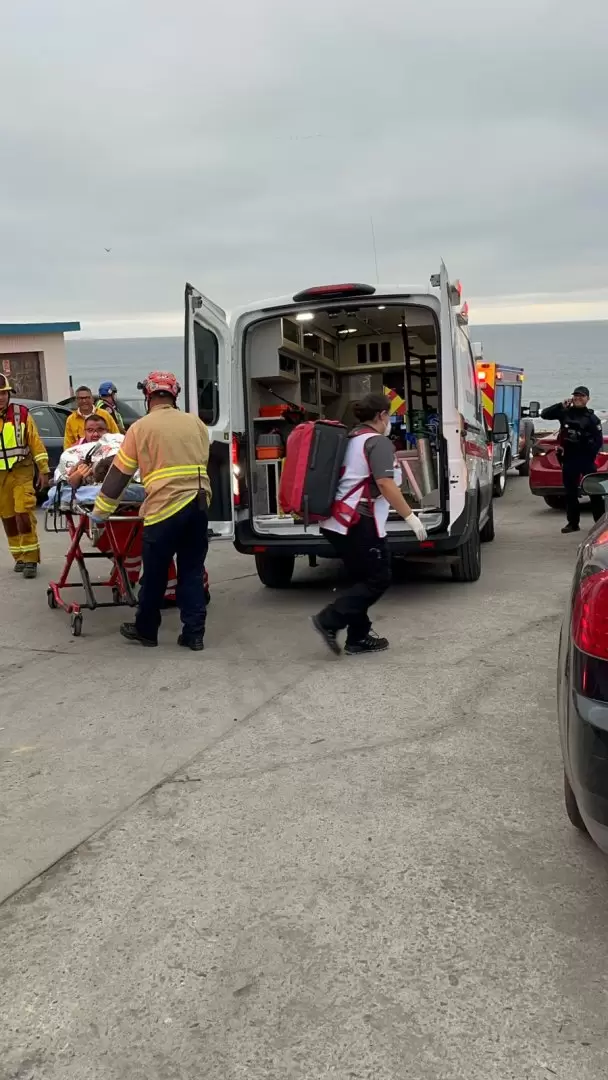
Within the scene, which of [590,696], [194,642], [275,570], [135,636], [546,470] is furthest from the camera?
[546,470]

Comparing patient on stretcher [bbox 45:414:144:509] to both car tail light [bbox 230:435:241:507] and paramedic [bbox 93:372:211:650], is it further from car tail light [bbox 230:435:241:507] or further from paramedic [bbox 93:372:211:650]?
car tail light [bbox 230:435:241:507]

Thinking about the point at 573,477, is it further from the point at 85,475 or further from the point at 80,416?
the point at 85,475

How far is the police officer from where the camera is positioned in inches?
435

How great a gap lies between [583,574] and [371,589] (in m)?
3.02

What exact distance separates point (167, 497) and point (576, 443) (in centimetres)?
649

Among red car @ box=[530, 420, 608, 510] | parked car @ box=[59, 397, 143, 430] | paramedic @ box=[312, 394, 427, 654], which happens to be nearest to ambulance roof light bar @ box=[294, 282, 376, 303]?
paramedic @ box=[312, 394, 427, 654]

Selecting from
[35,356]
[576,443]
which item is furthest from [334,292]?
[35,356]

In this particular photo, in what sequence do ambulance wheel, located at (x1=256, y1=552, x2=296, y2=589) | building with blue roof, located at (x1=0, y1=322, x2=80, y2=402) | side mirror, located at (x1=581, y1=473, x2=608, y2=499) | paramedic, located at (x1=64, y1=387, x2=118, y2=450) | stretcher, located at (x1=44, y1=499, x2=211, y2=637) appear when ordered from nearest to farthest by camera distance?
side mirror, located at (x1=581, y1=473, x2=608, y2=499), stretcher, located at (x1=44, y1=499, x2=211, y2=637), ambulance wheel, located at (x1=256, y1=552, x2=296, y2=589), paramedic, located at (x1=64, y1=387, x2=118, y2=450), building with blue roof, located at (x1=0, y1=322, x2=80, y2=402)

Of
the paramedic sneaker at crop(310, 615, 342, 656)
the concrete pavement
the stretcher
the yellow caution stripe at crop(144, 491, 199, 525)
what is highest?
the yellow caution stripe at crop(144, 491, 199, 525)

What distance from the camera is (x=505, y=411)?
18.2m

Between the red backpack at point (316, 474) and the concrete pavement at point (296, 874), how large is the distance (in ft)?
3.08

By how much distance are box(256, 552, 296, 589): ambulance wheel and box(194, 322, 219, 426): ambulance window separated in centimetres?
128

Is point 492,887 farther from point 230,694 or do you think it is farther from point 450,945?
point 230,694

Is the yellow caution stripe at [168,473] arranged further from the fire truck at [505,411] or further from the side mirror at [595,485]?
the fire truck at [505,411]
